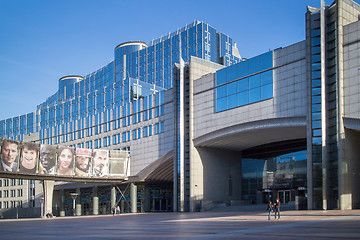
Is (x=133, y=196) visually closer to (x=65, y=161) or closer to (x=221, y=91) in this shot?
(x=65, y=161)

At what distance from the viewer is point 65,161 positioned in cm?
6688

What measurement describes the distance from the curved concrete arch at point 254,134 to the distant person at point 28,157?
23221mm

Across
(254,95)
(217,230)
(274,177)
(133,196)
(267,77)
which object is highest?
(267,77)

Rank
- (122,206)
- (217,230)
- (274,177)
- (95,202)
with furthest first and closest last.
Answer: (95,202), (122,206), (274,177), (217,230)

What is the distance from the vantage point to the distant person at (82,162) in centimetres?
6819

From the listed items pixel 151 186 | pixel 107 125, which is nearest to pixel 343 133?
pixel 151 186

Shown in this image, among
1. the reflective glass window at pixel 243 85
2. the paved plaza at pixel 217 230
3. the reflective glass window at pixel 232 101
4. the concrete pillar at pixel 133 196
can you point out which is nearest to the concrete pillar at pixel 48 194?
the concrete pillar at pixel 133 196

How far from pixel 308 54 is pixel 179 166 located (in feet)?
81.2

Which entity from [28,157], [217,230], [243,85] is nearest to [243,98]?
[243,85]

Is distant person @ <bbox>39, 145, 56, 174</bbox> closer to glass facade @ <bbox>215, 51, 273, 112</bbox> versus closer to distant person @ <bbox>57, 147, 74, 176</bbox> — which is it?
distant person @ <bbox>57, 147, 74, 176</bbox>

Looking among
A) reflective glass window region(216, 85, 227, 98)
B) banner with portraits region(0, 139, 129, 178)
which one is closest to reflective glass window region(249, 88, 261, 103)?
reflective glass window region(216, 85, 227, 98)

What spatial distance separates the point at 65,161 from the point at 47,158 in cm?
323

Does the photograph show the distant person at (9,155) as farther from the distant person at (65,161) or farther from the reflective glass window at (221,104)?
the reflective glass window at (221,104)

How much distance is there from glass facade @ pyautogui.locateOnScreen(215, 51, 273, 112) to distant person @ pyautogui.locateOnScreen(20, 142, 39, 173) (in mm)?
27306
